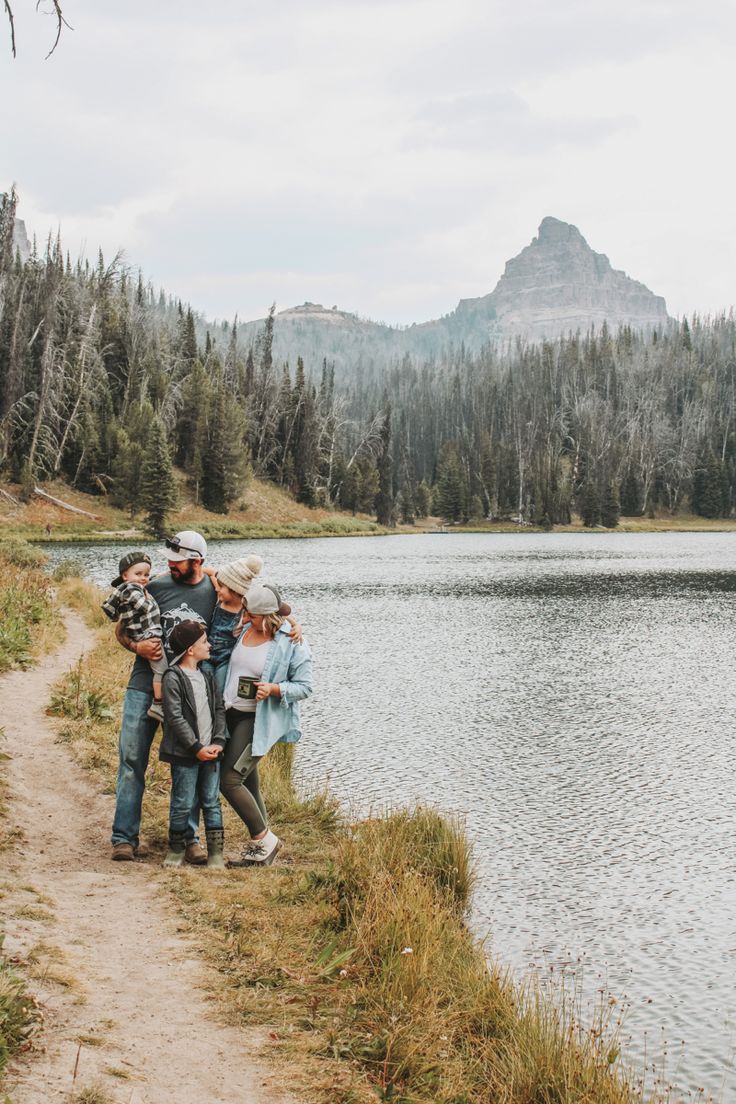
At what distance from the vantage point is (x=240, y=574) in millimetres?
6844

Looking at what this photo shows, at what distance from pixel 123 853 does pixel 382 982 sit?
2.58 metres

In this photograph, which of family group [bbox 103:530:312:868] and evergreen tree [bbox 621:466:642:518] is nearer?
family group [bbox 103:530:312:868]

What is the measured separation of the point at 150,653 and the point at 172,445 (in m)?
74.1

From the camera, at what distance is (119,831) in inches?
282

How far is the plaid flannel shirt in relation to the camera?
673cm

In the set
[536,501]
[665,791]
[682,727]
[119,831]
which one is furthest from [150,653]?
[536,501]

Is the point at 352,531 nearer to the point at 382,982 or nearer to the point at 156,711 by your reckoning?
the point at 156,711

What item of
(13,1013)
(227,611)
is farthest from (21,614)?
(13,1013)

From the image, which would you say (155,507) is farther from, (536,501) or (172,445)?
(536,501)

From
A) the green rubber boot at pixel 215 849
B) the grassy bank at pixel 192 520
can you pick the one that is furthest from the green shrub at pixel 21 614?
the grassy bank at pixel 192 520

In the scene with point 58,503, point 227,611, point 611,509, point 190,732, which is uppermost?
point 611,509

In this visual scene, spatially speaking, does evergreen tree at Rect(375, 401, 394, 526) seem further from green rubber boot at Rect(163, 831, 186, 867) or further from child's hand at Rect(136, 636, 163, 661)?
child's hand at Rect(136, 636, 163, 661)

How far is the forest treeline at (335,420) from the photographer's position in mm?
67500

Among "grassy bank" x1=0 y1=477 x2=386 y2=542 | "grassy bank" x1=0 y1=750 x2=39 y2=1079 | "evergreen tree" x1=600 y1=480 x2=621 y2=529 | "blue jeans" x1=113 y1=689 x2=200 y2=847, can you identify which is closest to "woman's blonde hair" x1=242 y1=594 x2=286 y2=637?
"blue jeans" x1=113 y1=689 x2=200 y2=847
